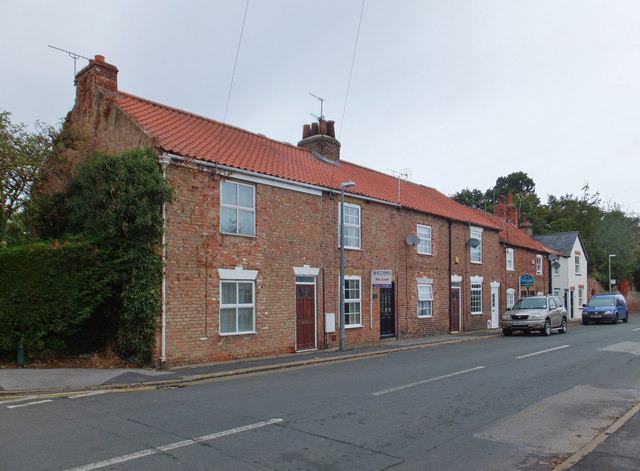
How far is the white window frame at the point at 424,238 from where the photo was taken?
2300 centimetres

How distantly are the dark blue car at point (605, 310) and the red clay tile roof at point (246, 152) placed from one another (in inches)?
602

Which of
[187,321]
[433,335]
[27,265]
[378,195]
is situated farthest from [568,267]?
[27,265]

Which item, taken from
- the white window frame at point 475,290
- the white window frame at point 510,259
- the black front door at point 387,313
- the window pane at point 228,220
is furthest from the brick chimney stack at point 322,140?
the white window frame at point 510,259

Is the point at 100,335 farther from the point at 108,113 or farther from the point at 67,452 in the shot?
the point at 67,452

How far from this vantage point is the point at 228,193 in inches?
585

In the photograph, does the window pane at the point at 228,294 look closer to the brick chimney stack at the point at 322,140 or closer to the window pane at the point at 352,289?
the window pane at the point at 352,289

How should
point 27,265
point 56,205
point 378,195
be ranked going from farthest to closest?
point 378,195 → point 56,205 → point 27,265

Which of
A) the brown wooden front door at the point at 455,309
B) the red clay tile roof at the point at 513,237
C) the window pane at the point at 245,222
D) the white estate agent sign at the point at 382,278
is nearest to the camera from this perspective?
the window pane at the point at 245,222

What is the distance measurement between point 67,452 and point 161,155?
8799 mm

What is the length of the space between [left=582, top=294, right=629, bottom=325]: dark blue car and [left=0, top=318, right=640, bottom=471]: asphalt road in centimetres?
2346

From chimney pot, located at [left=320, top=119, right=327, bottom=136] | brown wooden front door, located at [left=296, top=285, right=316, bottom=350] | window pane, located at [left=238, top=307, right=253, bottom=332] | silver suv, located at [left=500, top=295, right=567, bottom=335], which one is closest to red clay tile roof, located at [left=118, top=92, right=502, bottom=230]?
chimney pot, located at [left=320, top=119, right=327, bottom=136]

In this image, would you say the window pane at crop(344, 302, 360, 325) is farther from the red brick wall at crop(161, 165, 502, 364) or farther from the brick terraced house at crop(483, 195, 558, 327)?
the brick terraced house at crop(483, 195, 558, 327)

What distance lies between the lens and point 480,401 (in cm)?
868

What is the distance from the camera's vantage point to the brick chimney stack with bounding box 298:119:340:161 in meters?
21.9
